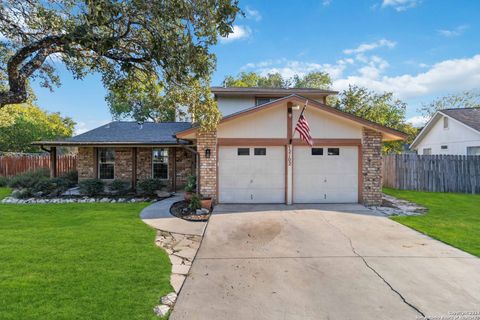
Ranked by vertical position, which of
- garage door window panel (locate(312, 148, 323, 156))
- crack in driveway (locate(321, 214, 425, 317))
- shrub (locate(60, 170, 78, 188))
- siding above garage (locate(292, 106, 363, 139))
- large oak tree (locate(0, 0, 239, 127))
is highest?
large oak tree (locate(0, 0, 239, 127))

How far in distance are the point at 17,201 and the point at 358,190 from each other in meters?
14.2

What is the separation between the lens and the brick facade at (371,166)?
975 cm

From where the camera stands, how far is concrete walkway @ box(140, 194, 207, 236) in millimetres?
6746

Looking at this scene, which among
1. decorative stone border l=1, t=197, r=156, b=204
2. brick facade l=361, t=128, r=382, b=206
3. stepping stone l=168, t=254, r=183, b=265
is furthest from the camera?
decorative stone border l=1, t=197, r=156, b=204

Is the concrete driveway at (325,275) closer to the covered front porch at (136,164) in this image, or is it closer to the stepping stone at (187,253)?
the stepping stone at (187,253)

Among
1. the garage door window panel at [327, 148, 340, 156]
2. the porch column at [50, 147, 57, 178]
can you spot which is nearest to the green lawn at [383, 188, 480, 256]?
the garage door window panel at [327, 148, 340, 156]

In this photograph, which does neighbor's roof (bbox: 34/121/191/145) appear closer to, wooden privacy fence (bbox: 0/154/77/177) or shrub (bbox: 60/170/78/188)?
shrub (bbox: 60/170/78/188)

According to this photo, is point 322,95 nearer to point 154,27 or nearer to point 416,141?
point 154,27

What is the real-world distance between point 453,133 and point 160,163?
19043 mm

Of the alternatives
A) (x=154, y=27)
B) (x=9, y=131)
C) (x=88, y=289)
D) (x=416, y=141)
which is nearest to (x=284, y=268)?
(x=88, y=289)

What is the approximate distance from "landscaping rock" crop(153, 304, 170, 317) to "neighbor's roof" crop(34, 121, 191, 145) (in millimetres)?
8906

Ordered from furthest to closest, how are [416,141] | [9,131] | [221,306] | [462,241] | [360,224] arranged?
[9,131] → [416,141] → [360,224] → [462,241] → [221,306]

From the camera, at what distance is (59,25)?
4723 millimetres

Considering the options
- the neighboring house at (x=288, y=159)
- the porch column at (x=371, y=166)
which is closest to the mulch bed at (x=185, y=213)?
the neighboring house at (x=288, y=159)
